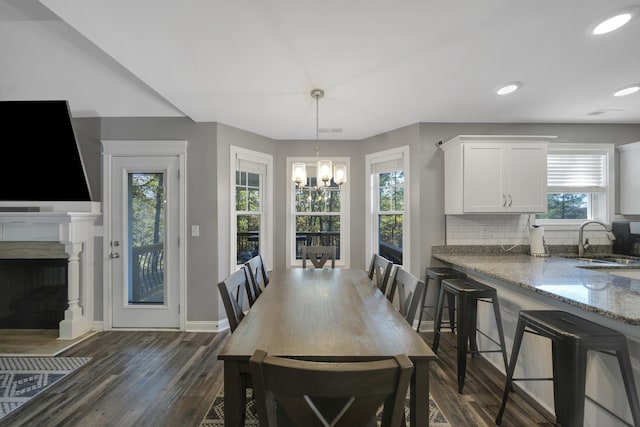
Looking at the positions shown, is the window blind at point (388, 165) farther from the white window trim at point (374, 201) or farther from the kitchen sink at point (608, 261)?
the kitchen sink at point (608, 261)

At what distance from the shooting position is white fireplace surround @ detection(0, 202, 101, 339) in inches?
118

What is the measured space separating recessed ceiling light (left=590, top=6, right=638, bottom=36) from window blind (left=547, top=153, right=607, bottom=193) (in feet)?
7.01

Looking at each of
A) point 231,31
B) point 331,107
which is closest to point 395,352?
point 231,31

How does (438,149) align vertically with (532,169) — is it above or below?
above

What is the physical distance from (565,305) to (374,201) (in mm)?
2421

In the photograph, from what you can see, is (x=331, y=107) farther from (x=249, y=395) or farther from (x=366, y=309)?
(x=249, y=395)

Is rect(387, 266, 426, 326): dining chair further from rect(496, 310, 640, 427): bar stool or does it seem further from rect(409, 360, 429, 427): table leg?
rect(496, 310, 640, 427): bar stool

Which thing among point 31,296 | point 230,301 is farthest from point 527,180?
point 31,296

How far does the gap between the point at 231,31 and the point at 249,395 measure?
2.54 metres

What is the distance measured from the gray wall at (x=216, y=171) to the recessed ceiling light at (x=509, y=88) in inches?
33.2

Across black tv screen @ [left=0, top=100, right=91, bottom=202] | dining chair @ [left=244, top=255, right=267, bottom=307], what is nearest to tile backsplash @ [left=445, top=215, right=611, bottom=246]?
dining chair @ [left=244, top=255, right=267, bottom=307]

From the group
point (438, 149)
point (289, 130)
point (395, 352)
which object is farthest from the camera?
point (289, 130)

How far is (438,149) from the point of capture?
3.33 metres

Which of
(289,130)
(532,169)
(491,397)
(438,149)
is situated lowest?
(491,397)
